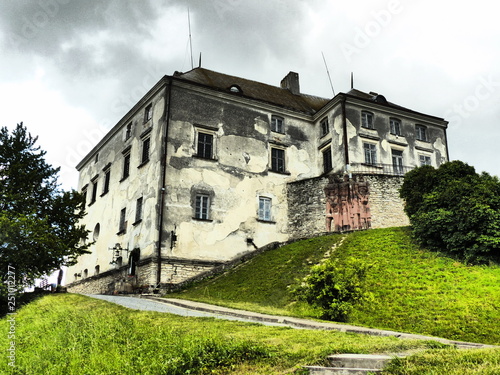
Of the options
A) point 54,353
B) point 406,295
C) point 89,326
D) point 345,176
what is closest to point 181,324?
point 89,326

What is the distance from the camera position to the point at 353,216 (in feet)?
93.6

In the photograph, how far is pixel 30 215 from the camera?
18.2 m

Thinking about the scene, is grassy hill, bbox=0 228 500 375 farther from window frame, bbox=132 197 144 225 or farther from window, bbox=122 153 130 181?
window, bbox=122 153 130 181

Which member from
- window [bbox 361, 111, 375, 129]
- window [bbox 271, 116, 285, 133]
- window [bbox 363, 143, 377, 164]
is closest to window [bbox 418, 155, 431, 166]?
window [bbox 363, 143, 377, 164]

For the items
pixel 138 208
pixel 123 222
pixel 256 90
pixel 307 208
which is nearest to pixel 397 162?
pixel 307 208

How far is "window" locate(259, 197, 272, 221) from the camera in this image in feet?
98.3

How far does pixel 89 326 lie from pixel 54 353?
5.79ft

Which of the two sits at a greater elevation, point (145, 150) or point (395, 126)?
point (395, 126)

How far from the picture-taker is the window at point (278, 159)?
31502 millimetres

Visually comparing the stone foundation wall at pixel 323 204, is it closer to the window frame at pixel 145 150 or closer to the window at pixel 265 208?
the window at pixel 265 208

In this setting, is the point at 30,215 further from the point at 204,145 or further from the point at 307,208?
the point at 307,208

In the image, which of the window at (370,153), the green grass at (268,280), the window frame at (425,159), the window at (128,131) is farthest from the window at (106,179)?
the window frame at (425,159)

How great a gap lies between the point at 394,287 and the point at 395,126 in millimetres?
19788

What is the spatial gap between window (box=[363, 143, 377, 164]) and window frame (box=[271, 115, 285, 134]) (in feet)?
18.1
